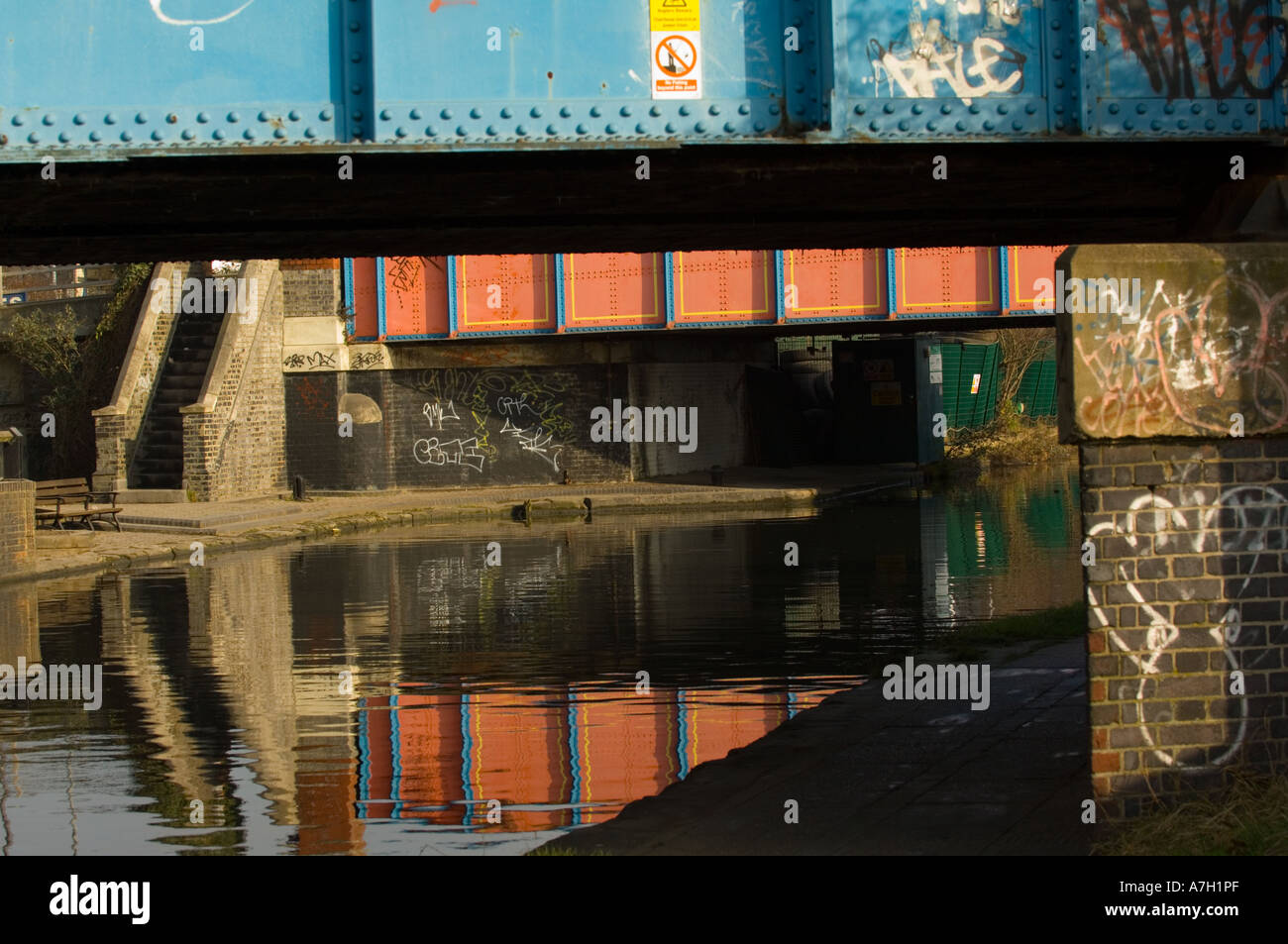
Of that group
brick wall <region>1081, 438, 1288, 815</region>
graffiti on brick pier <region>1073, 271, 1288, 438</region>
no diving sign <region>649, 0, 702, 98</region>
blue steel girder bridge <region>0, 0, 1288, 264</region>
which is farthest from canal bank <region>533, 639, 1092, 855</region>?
no diving sign <region>649, 0, 702, 98</region>

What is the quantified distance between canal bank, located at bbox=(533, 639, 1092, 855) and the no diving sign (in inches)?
135

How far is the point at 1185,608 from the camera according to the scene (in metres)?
7.02

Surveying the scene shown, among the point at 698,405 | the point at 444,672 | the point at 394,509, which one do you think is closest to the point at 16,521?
the point at 394,509

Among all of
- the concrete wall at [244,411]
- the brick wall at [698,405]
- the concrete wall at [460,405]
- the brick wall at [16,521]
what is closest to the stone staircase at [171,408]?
the concrete wall at [244,411]

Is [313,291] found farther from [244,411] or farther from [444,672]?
[444,672]

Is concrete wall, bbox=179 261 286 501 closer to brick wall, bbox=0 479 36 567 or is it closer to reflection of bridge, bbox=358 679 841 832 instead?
brick wall, bbox=0 479 36 567

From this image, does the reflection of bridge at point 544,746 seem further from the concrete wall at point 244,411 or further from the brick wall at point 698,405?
the brick wall at point 698,405

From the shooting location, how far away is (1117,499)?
7047 mm

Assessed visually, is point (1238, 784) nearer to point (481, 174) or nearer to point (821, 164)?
point (821, 164)

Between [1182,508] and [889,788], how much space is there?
209cm

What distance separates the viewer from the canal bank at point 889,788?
23.0 feet

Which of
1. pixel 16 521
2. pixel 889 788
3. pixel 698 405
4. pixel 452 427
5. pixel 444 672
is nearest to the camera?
pixel 889 788
